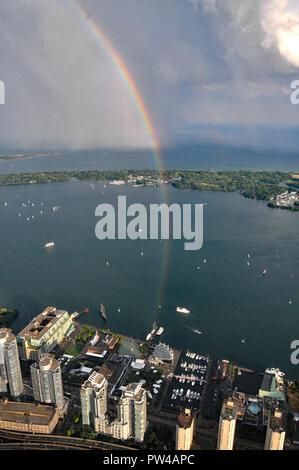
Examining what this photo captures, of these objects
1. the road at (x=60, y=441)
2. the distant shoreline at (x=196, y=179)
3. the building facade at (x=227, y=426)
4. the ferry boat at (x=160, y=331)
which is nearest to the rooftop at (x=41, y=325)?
the road at (x=60, y=441)

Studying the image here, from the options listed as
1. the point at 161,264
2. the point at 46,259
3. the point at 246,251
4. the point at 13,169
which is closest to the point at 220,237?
the point at 246,251

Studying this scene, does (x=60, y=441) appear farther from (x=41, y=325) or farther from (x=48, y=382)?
(x=41, y=325)

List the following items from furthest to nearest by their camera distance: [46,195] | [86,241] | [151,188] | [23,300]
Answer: [151,188] < [46,195] < [86,241] < [23,300]

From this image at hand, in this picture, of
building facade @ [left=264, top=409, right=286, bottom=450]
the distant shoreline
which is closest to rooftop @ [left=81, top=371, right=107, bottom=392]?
building facade @ [left=264, top=409, right=286, bottom=450]

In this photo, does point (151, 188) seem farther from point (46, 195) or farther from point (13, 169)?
point (13, 169)

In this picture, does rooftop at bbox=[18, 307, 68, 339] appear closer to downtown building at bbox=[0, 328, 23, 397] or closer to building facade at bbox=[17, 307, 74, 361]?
building facade at bbox=[17, 307, 74, 361]

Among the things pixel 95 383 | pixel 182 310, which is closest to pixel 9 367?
pixel 95 383

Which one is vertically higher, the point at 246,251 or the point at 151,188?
the point at 151,188
